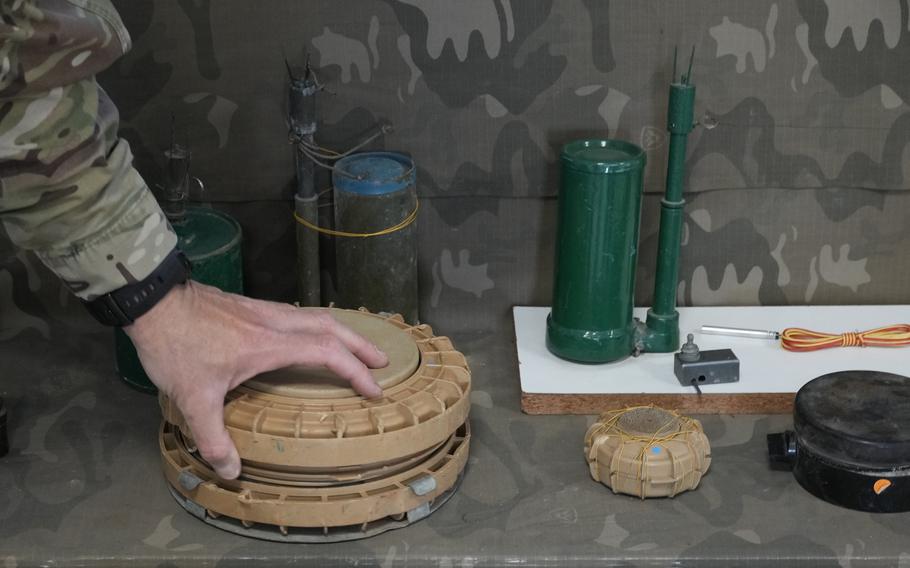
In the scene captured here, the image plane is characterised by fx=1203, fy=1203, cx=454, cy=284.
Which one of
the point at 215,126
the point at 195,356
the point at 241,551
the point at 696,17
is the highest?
the point at 696,17

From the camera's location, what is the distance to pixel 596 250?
1.69m

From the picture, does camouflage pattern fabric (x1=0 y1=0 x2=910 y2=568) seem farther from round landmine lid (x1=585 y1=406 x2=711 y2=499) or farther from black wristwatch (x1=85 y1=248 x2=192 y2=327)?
black wristwatch (x1=85 y1=248 x2=192 y2=327)

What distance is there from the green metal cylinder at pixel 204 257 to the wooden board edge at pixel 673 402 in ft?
1.50

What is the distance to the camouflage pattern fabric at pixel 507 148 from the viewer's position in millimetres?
1743

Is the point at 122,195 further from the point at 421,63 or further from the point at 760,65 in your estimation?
the point at 760,65

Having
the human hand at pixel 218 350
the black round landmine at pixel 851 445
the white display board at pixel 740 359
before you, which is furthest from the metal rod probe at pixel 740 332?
the human hand at pixel 218 350

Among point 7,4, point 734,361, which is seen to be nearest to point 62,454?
point 7,4

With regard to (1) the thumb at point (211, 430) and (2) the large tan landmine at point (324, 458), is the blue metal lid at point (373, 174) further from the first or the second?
(1) the thumb at point (211, 430)

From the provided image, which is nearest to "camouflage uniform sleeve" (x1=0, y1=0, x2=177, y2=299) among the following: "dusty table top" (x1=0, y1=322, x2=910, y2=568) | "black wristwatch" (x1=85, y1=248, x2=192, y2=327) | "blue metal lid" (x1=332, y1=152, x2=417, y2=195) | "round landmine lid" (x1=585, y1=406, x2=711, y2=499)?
"black wristwatch" (x1=85, y1=248, x2=192, y2=327)

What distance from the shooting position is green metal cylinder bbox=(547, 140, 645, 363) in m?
1.66

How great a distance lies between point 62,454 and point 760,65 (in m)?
1.16

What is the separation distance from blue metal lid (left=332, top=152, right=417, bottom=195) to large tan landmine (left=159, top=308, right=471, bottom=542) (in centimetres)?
35

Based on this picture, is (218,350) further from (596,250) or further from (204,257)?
(596,250)

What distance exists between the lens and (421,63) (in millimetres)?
1830
